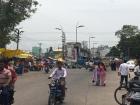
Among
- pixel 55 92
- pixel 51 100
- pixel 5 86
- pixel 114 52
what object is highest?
pixel 114 52

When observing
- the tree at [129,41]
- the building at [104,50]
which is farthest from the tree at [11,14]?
the building at [104,50]

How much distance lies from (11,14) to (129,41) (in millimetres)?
107568

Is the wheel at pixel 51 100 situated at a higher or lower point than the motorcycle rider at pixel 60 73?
lower

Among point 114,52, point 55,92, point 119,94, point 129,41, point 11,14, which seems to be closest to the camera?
point 55,92

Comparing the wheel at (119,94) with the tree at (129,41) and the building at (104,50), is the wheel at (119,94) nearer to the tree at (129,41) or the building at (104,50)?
the tree at (129,41)

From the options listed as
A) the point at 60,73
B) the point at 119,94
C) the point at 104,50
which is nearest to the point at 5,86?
the point at 60,73

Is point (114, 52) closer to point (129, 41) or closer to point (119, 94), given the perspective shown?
point (129, 41)

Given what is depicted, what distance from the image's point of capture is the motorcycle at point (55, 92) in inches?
706

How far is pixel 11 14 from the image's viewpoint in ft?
208

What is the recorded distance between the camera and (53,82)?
1844cm

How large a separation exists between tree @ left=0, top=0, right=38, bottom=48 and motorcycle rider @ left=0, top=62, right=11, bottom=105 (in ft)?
156

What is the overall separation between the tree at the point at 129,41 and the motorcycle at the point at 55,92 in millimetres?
130064

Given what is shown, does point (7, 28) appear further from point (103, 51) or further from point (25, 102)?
point (103, 51)

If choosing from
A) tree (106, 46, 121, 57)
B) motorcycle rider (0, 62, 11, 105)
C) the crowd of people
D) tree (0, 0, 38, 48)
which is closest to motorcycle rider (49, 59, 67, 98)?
the crowd of people
